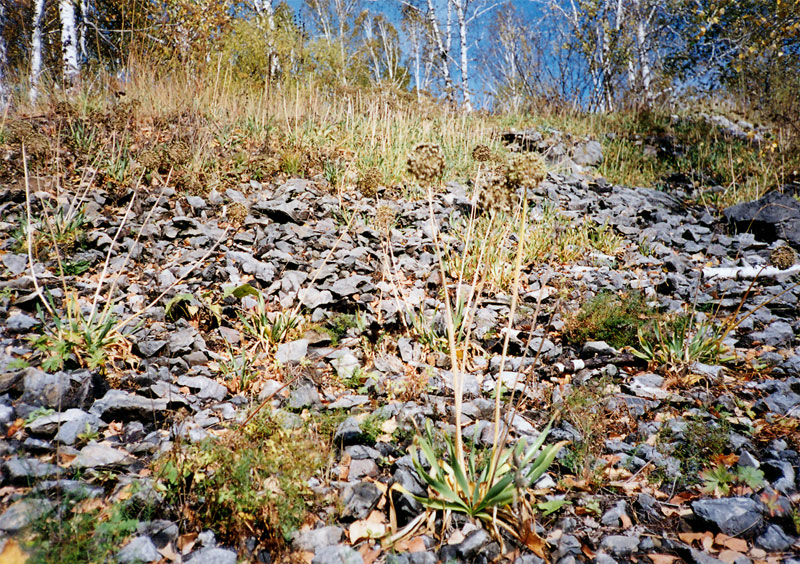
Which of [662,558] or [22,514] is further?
[662,558]

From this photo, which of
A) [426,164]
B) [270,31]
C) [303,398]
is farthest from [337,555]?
[270,31]

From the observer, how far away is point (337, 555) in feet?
5.30

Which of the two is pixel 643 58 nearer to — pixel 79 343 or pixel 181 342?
pixel 181 342

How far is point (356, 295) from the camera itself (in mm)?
3646

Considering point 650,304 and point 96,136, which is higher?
point 96,136

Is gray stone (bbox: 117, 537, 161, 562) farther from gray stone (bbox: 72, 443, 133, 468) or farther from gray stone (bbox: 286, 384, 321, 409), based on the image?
gray stone (bbox: 286, 384, 321, 409)

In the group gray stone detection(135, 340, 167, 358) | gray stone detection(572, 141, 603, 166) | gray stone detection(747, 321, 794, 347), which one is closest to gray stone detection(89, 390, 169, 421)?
gray stone detection(135, 340, 167, 358)

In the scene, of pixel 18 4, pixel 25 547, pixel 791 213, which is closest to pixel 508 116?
pixel 791 213

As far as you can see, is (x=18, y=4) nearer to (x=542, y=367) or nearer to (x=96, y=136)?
(x=96, y=136)

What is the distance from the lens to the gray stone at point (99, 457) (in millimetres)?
1832

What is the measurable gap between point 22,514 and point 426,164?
2072mm

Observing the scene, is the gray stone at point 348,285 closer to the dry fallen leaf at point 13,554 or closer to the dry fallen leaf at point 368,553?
the dry fallen leaf at point 368,553

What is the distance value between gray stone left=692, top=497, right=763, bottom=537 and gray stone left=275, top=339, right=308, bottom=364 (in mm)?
2242

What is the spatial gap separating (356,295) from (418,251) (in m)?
1.13
